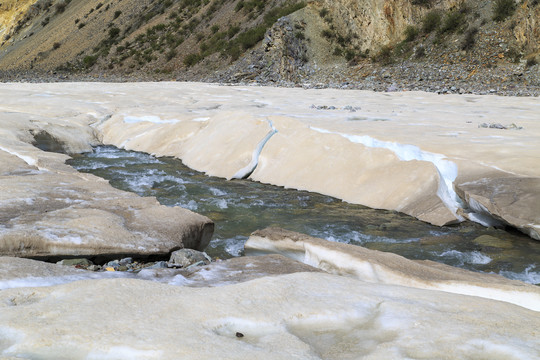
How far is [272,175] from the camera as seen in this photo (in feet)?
23.6

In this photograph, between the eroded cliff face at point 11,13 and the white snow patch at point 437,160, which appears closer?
the white snow patch at point 437,160

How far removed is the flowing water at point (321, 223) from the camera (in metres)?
4.55

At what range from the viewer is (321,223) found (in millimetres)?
5465

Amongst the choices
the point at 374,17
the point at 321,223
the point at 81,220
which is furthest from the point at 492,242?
the point at 374,17

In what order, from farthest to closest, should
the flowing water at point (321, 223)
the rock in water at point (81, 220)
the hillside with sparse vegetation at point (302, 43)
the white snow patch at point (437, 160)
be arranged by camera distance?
1. the hillside with sparse vegetation at point (302, 43)
2. the white snow patch at point (437, 160)
3. the flowing water at point (321, 223)
4. the rock in water at point (81, 220)

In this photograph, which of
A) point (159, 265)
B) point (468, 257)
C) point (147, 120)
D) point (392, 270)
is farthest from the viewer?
point (147, 120)

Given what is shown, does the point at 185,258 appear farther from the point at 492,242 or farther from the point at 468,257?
the point at 492,242

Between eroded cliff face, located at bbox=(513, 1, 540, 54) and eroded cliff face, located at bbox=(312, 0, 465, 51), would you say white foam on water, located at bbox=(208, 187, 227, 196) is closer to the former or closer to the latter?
eroded cliff face, located at bbox=(513, 1, 540, 54)

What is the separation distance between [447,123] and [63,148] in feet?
21.5

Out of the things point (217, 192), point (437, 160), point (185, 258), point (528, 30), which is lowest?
point (528, 30)

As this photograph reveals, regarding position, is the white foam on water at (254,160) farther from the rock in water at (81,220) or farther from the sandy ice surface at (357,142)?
the rock in water at (81,220)

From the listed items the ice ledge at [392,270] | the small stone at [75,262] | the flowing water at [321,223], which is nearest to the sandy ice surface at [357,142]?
the flowing water at [321,223]

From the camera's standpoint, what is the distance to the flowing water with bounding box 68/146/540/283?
4551 millimetres

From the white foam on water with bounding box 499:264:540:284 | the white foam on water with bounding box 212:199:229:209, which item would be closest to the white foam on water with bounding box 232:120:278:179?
the white foam on water with bounding box 212:199:229:209
